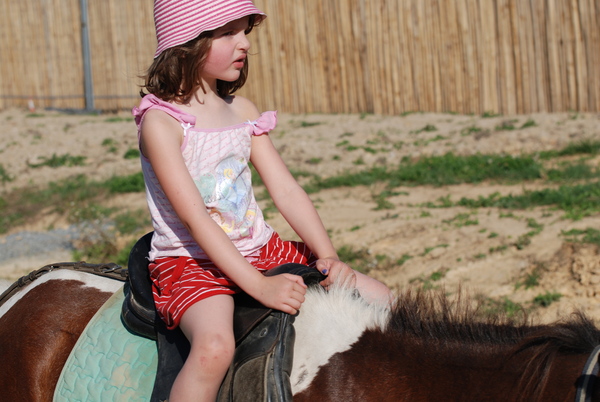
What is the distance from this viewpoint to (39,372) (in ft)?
7.14

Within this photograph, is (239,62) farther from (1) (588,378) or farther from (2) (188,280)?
(1) (588,378)

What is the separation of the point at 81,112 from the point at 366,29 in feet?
21.7

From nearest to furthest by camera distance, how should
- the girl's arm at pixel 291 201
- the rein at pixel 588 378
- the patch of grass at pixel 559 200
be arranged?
the rein at pixel 588 378, the girl's arm at pixel 291 201, the patch of grass at pixel 559 200

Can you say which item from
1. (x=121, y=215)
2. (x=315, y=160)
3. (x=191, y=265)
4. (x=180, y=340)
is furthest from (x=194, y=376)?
(x=315, y=160)

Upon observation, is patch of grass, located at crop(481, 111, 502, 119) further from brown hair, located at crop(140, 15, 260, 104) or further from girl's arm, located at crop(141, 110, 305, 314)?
girl's arm, located at crop(141, 110, 305, 314)

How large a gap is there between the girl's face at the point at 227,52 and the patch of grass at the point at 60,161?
8.36 m

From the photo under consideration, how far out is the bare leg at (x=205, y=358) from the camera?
1.73 meters

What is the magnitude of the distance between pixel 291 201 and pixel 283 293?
61 centimetres

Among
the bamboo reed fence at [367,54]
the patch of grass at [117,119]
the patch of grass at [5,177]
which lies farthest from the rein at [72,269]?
the patch of grass at [117,119]

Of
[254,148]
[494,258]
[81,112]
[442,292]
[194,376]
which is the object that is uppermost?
[81,112]

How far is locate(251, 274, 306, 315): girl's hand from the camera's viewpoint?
1783 mm

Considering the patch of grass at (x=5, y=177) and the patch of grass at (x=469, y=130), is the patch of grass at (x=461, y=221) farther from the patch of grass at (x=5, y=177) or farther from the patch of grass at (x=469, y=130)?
the patch of grass at (x=5, y=177)

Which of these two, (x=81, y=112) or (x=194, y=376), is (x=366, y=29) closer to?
(x=81, y=112)

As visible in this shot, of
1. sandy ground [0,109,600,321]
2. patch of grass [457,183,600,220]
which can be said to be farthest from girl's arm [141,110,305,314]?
patch of grass [457,183,600,220]
